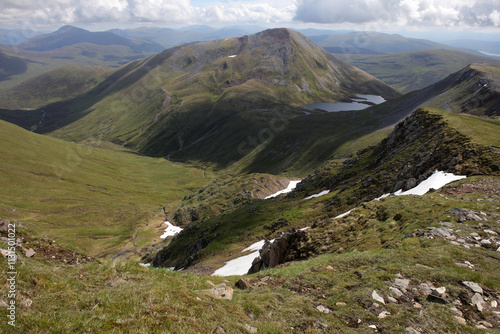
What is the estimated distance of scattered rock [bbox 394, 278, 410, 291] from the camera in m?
13.0

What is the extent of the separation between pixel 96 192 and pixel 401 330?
641 ft

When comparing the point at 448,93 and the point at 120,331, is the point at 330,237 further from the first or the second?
the point at 448,93

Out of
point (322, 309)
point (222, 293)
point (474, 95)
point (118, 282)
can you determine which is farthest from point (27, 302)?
point (474, 95)

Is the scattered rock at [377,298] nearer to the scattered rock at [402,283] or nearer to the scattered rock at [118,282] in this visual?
the scattered rock at [402,283]

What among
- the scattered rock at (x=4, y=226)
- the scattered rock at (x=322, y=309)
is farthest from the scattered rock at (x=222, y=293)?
the scattered rock at (x=4, y=226)

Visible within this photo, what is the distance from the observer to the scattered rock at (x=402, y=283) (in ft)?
42.7

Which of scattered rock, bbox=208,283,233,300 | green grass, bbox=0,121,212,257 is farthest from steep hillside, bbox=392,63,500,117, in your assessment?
green grass, bbox=0,121,212,257

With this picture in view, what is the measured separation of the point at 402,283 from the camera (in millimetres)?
13281

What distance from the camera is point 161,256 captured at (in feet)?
253

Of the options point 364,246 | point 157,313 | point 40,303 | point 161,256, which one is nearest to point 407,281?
point 364,246

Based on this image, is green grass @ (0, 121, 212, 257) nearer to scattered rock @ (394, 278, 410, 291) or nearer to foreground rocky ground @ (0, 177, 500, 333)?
foreground rocky ground @ (0, 177, 500, 333)

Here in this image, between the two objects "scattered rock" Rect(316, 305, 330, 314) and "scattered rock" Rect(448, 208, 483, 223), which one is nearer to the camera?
"scattered rock" Rect(316, 305, 330, 314)

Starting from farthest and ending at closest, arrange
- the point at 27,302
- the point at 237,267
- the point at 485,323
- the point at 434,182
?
the point at 237,267, the point at 434,182, the point at 485,323, the point at 27,302

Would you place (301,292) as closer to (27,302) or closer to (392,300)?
(392,300)
